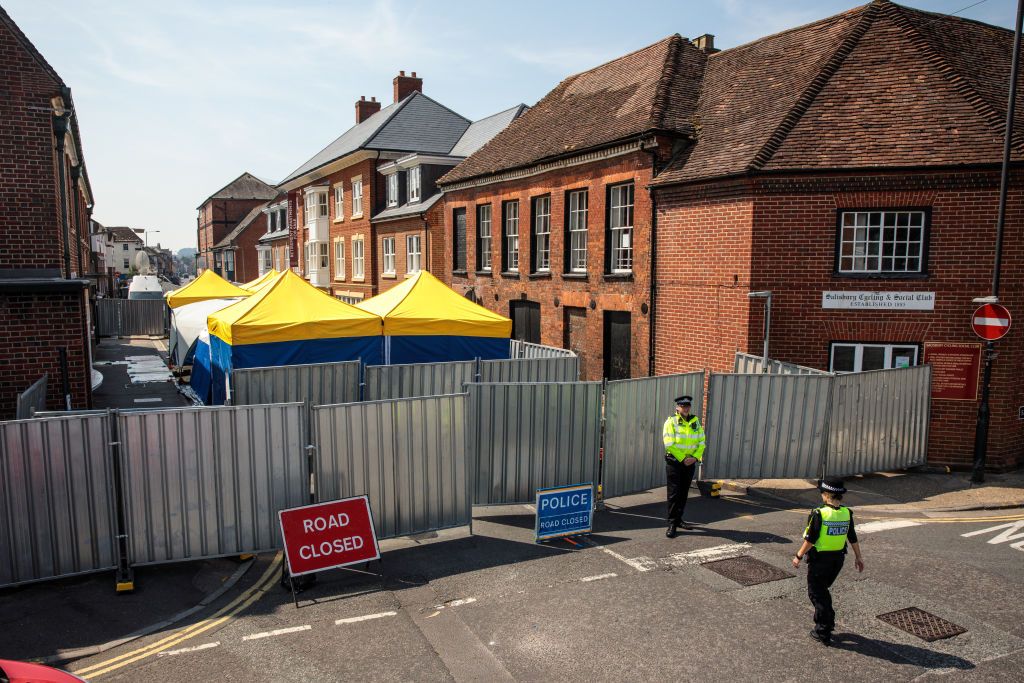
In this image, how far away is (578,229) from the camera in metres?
20.2

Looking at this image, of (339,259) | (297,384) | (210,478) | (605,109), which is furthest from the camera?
(339,259)

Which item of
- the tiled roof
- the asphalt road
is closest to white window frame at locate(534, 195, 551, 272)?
the tiled roof

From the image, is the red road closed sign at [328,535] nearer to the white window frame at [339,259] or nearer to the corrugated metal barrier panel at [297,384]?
the corrugated metal barrier panel at [297,384]

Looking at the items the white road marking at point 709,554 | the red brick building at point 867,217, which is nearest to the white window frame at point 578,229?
the red brick building at point 867,217

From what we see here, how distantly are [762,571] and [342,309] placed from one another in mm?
10231

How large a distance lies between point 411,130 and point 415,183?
5132mm

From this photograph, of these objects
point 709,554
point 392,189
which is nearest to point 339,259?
point 392,189

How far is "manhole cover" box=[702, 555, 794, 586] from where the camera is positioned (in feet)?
26.9

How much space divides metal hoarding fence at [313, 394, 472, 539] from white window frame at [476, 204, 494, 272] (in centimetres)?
1563

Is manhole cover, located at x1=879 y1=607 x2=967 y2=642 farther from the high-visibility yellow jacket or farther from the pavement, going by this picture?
the pavement

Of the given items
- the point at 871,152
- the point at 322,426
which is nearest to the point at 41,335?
the point at 322,426

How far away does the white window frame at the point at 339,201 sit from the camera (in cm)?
3915

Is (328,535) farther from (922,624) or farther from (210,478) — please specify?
(922,624)

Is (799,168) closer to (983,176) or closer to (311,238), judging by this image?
(983,176)
